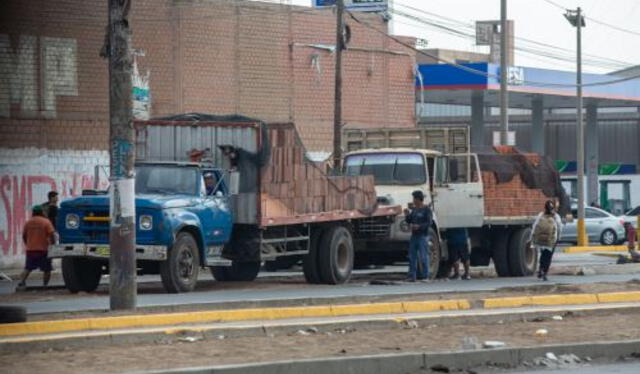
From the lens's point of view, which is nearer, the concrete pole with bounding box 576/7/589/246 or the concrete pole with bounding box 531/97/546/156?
the concrete pole with bounding box 576/7/589/246

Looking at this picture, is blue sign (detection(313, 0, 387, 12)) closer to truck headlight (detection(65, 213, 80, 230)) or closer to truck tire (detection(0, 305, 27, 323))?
truck headlight (detection(65, 213, 80, 230))

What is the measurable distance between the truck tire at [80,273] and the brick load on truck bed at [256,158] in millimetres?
2246

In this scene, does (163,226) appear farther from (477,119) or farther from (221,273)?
(477,119)

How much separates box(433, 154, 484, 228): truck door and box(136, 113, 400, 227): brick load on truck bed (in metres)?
3.19

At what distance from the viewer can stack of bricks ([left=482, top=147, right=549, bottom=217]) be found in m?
31.0

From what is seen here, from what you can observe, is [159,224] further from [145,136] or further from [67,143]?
[67,143]

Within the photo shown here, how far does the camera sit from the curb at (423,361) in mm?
13852

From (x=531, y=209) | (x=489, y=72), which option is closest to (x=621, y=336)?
(x=531, y=209)

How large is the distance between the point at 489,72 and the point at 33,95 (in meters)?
25.5

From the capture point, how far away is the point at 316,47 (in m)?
43.9

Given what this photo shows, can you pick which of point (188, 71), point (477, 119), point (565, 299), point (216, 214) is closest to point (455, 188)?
point (216, 214)

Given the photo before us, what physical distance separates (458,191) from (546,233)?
2169mm

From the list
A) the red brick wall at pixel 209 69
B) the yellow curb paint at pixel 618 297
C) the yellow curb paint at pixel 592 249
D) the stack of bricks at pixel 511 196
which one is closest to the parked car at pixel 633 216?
the yellow curb paint at pixel 592 249

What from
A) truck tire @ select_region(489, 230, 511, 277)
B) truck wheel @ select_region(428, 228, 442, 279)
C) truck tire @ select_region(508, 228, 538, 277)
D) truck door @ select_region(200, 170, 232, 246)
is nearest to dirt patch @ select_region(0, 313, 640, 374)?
truck door @ select_region(200, 170, 232, 246)
